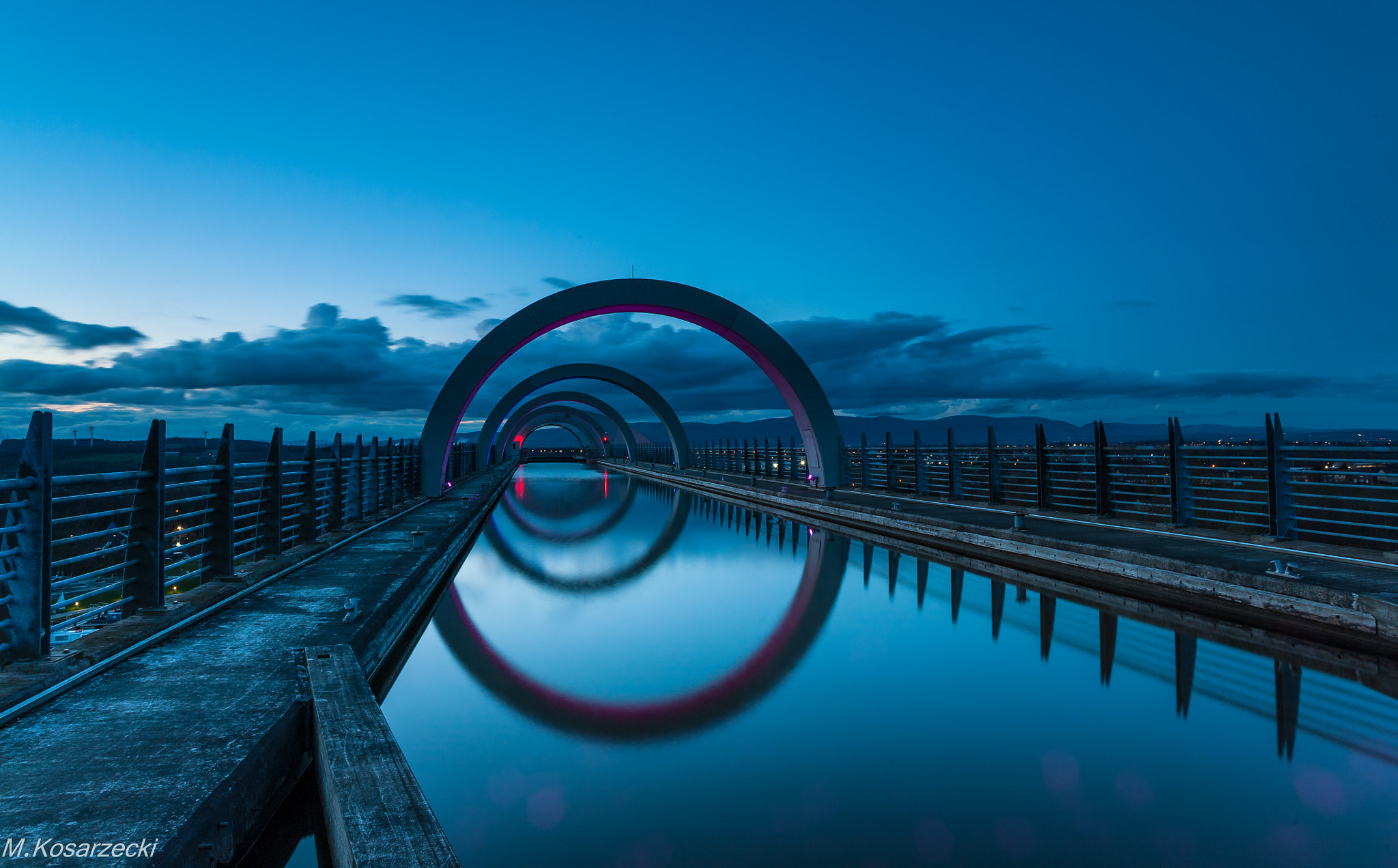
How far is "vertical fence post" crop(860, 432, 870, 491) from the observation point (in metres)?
17.9

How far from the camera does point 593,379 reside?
114ft

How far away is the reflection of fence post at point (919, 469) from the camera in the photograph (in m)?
15.0

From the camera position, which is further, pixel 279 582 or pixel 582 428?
pixel 582 428

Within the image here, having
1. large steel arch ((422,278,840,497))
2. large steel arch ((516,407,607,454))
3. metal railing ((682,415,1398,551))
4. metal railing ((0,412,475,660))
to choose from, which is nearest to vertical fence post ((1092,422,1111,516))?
metal railing ((682,415,1398,551))

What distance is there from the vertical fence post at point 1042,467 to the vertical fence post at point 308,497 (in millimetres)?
10594

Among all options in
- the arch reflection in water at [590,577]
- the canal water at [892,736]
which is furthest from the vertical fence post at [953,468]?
the canal water at [892,736]

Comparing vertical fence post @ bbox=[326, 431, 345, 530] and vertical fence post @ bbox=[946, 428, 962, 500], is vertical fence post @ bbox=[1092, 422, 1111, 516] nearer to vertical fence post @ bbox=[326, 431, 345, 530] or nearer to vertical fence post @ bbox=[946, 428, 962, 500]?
vertical fence post @ bbox=[946, 428, 962, 500]

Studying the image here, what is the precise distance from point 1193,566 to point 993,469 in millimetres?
6975

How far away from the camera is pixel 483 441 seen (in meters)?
37.8

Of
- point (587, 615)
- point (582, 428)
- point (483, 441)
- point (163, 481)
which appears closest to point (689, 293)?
point (587, 615)

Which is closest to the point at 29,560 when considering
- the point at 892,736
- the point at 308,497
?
the point at 892,736

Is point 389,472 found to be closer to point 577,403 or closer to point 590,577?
point 590,577

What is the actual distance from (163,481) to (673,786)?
413cm

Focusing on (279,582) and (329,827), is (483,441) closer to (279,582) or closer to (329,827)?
(279,582)
